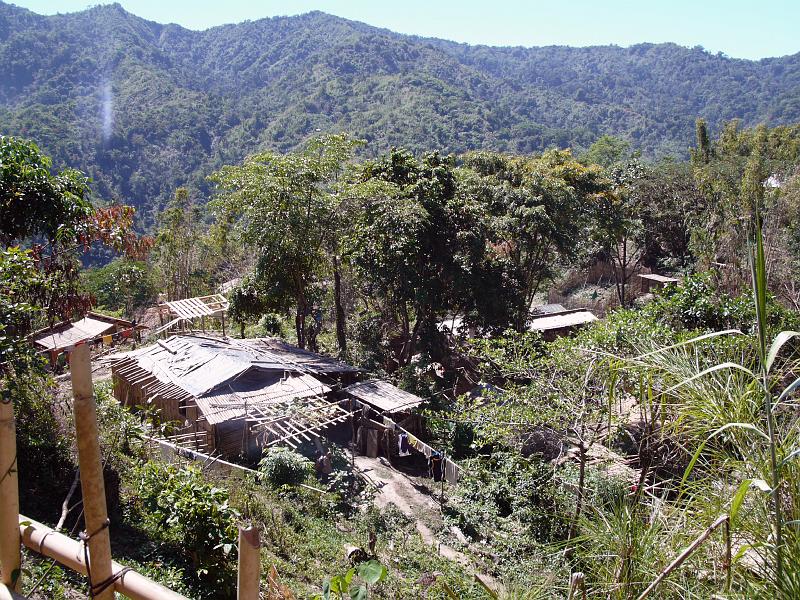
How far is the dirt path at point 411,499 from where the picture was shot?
364 inches

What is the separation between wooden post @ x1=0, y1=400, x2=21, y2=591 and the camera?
2.44 meters

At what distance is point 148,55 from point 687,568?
129 m

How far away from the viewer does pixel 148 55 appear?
11269 centimetres

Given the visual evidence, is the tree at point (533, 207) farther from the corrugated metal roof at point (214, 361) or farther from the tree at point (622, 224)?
the corrugated metal roof at point (214, 361)

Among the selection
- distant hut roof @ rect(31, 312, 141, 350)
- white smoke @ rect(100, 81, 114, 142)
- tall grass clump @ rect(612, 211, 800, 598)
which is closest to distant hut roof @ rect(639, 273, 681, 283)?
distant hut roof @ rect(31, 312, 141, 350)

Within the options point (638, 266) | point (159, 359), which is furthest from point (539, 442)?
point (638, 266)

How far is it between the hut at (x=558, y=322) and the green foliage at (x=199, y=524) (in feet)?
56.1

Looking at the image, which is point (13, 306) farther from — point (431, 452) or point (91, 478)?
point (431, 452)

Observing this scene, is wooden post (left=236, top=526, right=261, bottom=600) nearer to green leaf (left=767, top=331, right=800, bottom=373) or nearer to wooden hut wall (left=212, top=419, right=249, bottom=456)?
green leaf (left=767, top=331, right=800, bottom=373)

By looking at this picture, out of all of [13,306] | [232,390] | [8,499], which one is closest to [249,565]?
[8,499]

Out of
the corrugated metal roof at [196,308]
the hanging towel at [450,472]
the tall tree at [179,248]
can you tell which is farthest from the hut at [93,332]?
the hanging towel at [450,472]

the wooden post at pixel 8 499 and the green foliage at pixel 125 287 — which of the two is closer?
the wooden post at pixel 8 499

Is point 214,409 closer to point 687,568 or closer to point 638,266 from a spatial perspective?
point 687,568

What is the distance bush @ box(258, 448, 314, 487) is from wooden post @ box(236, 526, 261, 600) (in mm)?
8036
